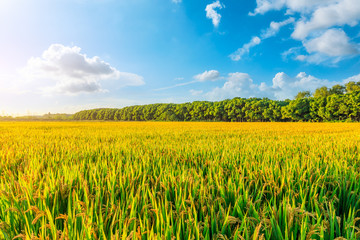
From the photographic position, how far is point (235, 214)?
1402mm

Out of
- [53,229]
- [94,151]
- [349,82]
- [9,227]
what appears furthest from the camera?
[349,82]

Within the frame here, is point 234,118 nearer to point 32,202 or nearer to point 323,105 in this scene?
point 323,105

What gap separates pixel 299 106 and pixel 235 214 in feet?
255

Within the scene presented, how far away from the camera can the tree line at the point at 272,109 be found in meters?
59.0

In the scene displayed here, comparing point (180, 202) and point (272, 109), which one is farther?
point (272, 109)

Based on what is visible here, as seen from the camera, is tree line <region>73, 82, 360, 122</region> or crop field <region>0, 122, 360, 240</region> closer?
crop field <region>0, 122, 360, 240</region>

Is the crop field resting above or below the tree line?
below

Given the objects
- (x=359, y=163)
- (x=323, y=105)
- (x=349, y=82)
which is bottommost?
(x=359, y=163)

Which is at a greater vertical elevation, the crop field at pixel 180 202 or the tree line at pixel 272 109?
the tree line at pixel 272 109

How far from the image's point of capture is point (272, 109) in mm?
74875

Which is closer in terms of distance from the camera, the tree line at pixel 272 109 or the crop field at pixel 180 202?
the crop field at pixel 180 202

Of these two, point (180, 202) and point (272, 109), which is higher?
point (272, 109)

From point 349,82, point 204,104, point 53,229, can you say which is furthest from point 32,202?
point 349,82

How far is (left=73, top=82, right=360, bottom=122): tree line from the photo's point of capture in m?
59.0
